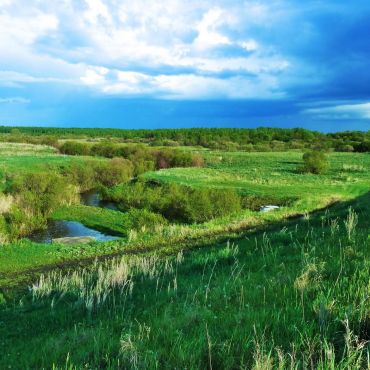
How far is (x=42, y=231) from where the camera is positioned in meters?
31.0

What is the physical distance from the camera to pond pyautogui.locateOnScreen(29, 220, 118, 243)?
29078 millimetres

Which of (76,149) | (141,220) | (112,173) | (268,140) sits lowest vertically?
(141,220)

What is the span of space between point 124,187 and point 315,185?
2035 centimetres

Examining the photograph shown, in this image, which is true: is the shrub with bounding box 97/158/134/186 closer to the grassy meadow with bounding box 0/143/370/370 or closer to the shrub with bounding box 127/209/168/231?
the shrub with bounding box 127/209/168/231

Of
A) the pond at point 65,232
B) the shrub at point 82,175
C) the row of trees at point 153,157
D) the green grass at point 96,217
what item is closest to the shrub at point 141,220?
the green grass at point 96,217

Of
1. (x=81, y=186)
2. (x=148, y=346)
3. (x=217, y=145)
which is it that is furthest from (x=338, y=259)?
(x=217, y=145)

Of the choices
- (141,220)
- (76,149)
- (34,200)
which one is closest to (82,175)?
(34,200)

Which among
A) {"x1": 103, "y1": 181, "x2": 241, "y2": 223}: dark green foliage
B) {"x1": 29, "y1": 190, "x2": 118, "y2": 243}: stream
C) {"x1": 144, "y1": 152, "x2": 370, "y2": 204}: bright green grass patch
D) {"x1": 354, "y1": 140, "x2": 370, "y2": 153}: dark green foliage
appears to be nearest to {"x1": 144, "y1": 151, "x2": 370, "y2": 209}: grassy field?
{"x1": 144, "y1": 152, "x2": 370, "y2": 204}: bright green grass patch

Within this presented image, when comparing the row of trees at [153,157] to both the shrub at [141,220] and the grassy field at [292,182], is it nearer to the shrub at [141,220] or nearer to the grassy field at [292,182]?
the grassy field at [292,182]

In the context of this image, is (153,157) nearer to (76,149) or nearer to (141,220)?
(76,149)

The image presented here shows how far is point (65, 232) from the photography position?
30.9 m

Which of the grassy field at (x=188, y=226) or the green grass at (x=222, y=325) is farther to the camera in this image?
the grassy field at (x=188, y=226)

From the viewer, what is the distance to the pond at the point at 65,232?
95.4 feet

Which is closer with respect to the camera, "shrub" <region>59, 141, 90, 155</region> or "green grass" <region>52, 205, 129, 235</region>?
"green grass" <region>52, 205, 129, 235</region>
